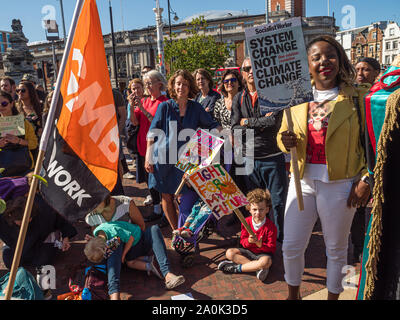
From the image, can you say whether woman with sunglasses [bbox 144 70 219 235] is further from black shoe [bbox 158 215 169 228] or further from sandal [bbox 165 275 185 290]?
sandal [bbox 165 275 185 290]

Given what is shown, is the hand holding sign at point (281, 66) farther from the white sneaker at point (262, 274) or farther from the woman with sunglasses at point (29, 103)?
the woman with sunglasses at point (29, 103)

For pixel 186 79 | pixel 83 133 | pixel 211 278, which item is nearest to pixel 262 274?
pixel 211 278

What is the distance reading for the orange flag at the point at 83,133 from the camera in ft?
6.40

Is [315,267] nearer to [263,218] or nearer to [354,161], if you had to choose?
[263,218]

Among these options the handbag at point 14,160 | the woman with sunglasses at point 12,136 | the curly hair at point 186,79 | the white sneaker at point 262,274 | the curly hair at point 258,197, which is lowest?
the white sneaker at point 262,274

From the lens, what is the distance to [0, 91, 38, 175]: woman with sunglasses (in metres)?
4.06

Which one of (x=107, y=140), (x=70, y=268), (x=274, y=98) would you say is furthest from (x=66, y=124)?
(x=70, y=268)

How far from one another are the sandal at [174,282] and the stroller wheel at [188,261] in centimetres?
39

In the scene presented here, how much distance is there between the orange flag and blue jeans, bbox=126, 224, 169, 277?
1463mm

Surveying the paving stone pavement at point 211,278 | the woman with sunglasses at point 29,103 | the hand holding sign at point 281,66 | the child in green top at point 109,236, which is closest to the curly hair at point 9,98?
the woman with sunglasses at point 29,103

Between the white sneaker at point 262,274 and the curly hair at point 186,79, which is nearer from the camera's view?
the white sneaker at point 262,274

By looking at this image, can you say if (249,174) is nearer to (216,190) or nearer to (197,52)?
(216,190)

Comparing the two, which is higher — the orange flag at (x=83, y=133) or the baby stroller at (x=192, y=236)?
the orange flag at (x=83, y=133)

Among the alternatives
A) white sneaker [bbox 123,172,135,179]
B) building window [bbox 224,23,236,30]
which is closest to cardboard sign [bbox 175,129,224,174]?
white sneaker [bbox 123,172,135,179]
